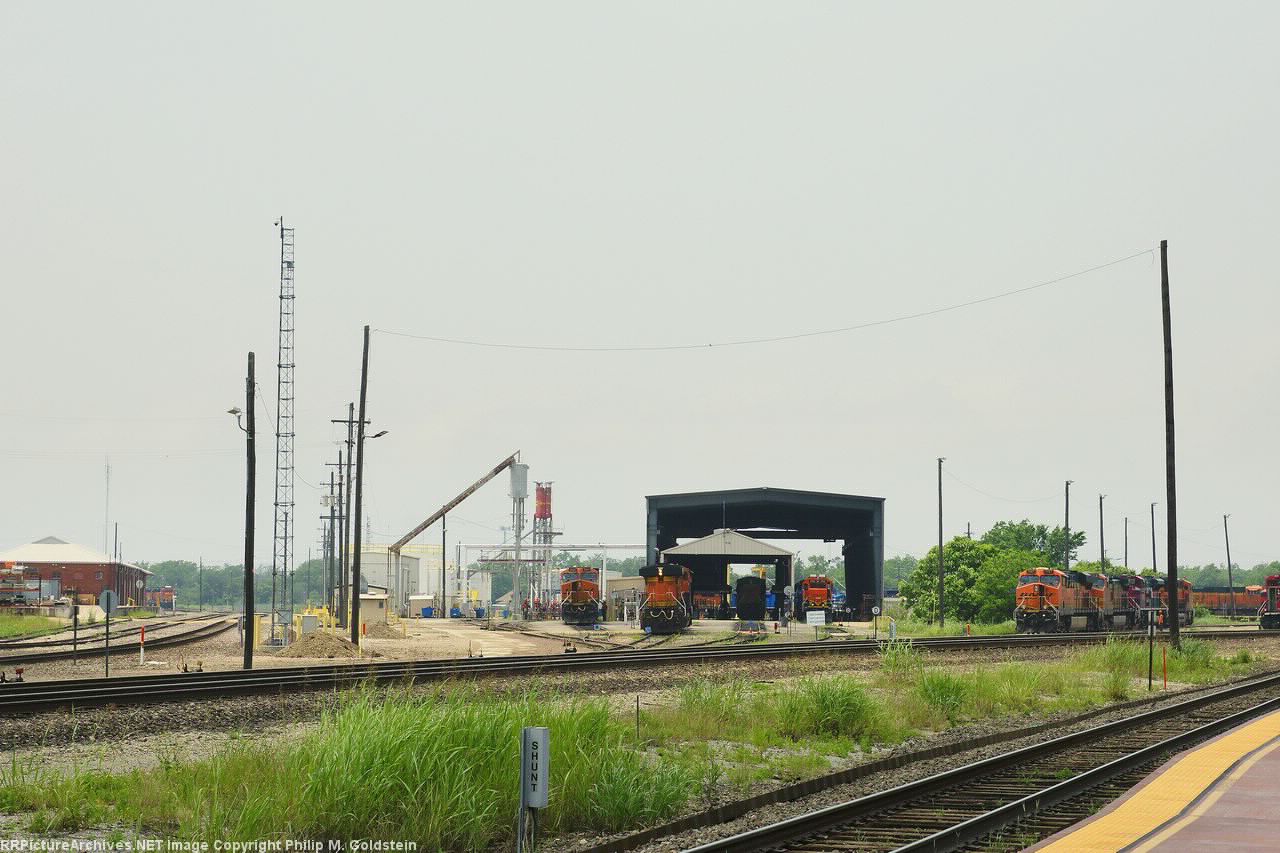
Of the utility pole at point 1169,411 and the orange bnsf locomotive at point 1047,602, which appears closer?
the utility pole at point 1169,411

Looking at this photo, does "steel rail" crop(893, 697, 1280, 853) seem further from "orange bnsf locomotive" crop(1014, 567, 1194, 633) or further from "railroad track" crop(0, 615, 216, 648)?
"orange bnsf locomotive" crop(1014, 567, 1194, 633)

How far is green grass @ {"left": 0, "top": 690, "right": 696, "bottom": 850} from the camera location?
37.2 ft

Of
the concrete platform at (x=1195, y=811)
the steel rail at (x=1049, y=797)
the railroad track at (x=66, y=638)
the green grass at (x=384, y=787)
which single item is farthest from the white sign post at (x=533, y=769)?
the railroad track at (x=66, y=638)

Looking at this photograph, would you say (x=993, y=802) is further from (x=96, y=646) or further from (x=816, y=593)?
(x=816, y=593)

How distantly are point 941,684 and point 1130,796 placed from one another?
10.9 meters

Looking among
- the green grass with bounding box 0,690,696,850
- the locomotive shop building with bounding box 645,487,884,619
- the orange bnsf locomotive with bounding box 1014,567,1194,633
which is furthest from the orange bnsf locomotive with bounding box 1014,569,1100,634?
the green grass with bounding box 0,690,696,850

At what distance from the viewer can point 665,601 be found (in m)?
63.4

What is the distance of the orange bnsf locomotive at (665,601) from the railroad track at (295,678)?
23.1 m

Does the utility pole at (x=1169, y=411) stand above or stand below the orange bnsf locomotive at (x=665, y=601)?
above

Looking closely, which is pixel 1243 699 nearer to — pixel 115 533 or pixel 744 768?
pixel 744 768

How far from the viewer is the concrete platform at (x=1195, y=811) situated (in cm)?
1037

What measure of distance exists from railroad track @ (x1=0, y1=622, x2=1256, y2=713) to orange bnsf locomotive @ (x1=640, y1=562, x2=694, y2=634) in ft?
75.9

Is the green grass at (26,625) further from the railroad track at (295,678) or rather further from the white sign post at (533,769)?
the white sign post at (533,769)

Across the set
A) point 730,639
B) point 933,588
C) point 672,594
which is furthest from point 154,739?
point 933,588
